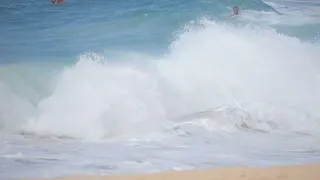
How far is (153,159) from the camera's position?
262 centimetres

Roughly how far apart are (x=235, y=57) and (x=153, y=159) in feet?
4.57

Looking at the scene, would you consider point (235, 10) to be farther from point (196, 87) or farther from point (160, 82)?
Answer: point (160, 82)

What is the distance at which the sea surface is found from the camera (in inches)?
112

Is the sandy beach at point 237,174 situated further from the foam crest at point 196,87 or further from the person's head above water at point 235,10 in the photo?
the person's head above water at point 235,10

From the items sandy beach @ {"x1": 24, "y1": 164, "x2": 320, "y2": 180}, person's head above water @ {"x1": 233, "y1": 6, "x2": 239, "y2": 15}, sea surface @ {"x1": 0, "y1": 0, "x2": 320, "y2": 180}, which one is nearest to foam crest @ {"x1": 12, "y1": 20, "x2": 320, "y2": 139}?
sea surface @ {"x1": 0, "y1": 0, "x2": 320, "y2": 180}

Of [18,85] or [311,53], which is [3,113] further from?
[311,53]

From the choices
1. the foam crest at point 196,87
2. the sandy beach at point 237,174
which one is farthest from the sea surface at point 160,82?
the sandy beach at point 237,174

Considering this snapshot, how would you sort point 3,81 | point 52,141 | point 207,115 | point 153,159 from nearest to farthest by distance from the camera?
point 153,159 → point 52,141 → point 3,81 → point 207,115

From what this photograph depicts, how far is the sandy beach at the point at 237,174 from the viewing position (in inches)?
92.1

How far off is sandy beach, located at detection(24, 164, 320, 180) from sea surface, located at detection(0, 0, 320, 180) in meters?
0.13

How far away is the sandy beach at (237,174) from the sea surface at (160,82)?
0.43 feet

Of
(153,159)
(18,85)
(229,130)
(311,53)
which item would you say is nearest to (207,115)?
(229,130)

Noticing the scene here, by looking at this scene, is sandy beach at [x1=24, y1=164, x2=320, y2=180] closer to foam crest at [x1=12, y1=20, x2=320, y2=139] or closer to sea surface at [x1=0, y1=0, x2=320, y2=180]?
sea surface at [x1=0, y1=0, x2=320, y2=180]

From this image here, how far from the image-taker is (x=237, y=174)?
238 centimetres
